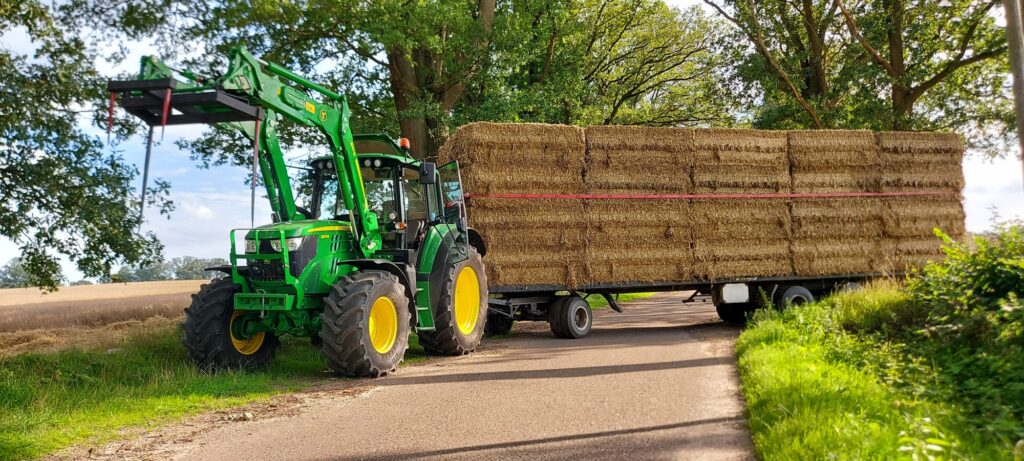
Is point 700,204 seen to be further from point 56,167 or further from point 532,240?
point 56,167

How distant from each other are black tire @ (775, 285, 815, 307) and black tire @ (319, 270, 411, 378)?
8.21m

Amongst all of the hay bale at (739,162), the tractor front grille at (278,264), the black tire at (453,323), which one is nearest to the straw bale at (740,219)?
the hay bale at (739,162)

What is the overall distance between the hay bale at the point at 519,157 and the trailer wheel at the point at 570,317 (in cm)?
190

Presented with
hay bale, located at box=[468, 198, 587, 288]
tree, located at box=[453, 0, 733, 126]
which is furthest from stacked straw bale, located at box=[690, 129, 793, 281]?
tree, located at box=[453, 0, 733, 126]

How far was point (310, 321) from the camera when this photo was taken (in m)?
8.29

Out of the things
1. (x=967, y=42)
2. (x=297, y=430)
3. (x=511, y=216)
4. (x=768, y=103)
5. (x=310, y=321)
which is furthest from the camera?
(x=768, y=103)

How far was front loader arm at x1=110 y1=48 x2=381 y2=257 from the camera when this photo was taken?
7070 mm

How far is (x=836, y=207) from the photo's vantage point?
13609 mm

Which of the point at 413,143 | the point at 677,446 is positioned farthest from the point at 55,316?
the point at 677,446

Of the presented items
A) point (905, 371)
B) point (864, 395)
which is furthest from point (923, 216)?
point (864, 395)

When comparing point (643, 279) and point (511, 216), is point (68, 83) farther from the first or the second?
point (643, 279)

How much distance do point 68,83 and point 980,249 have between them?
13.8 metres

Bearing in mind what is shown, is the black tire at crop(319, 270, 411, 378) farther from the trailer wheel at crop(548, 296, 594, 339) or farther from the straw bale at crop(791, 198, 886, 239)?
the straw bale at crop(791, 198, 886, 239)

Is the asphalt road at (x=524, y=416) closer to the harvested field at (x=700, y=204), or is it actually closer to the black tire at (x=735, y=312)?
the harvested field at (x=700, y=204)
